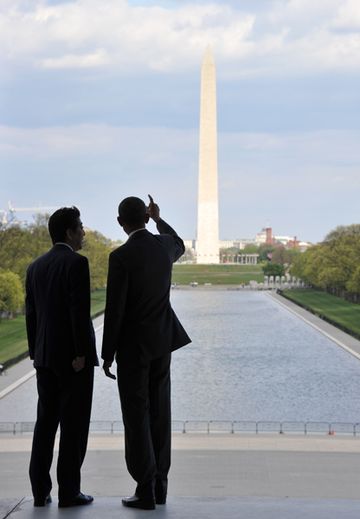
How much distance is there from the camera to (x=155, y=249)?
22.1 feet

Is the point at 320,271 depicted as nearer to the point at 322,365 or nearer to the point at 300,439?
the point at 322,365

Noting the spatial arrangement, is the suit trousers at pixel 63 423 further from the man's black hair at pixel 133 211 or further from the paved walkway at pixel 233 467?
the paved walkway at pixel 233 467

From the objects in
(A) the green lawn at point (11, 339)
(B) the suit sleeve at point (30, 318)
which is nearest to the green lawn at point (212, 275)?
(A) the green lawn at point (11, 339)

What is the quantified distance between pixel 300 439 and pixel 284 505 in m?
14.3

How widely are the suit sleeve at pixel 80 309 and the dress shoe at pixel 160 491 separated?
90 centimetres

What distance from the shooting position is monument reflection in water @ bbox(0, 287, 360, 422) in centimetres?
2436

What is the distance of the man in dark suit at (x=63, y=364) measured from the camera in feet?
21.2

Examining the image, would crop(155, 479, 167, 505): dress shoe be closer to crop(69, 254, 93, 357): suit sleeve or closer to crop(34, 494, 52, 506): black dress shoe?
crop(34, 494, 52, 506): black dress shoe

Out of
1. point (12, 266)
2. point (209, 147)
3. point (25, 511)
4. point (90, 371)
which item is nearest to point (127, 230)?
point (90, 371)

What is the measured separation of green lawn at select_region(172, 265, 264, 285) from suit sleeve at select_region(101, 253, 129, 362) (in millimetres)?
107215

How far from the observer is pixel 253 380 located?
30453mm

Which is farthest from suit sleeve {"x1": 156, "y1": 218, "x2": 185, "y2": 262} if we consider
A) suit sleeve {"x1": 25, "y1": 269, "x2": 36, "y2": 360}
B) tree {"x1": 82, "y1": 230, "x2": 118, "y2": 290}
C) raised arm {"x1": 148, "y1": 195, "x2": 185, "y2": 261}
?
tree {"x1": 82, "y1": 230, "x2": 118, "y2": 290}

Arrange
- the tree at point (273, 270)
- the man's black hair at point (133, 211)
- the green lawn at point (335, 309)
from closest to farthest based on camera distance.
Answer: the man's black hair at point (133, 211) < the green lawn at point (335, 309) < the tree at point (273, 270)

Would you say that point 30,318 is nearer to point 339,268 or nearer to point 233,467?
point 233,467
